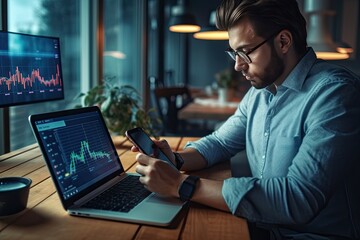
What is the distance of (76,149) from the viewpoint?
1018 millimetres

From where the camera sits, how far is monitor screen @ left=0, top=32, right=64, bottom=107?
125cm

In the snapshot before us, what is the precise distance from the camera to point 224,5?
1.25m

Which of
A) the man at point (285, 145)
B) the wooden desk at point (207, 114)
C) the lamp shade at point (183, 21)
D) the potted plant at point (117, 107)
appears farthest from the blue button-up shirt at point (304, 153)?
the lamp shade at point (183, 21)

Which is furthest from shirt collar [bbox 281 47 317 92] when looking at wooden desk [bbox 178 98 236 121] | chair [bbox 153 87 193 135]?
chair [bbox 153 87 193 135]

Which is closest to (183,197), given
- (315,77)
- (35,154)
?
(315,77)

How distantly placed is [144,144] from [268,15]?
56cm

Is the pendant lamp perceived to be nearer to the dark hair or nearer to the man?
the man

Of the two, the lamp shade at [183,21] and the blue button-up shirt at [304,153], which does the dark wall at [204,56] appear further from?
the blue button-up shirt at [304,153]

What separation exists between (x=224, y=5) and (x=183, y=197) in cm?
66

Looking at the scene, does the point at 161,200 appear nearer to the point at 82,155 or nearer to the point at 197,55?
the point at 82,155

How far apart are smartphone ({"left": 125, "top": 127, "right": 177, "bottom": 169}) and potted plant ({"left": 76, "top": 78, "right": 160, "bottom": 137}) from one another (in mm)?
632

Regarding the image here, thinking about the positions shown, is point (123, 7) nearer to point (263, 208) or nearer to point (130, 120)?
point (130, 120)

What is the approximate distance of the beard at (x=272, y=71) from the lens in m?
1.20

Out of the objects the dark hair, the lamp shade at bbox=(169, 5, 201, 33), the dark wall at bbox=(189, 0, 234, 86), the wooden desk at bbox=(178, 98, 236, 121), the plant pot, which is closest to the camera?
the dark hair
